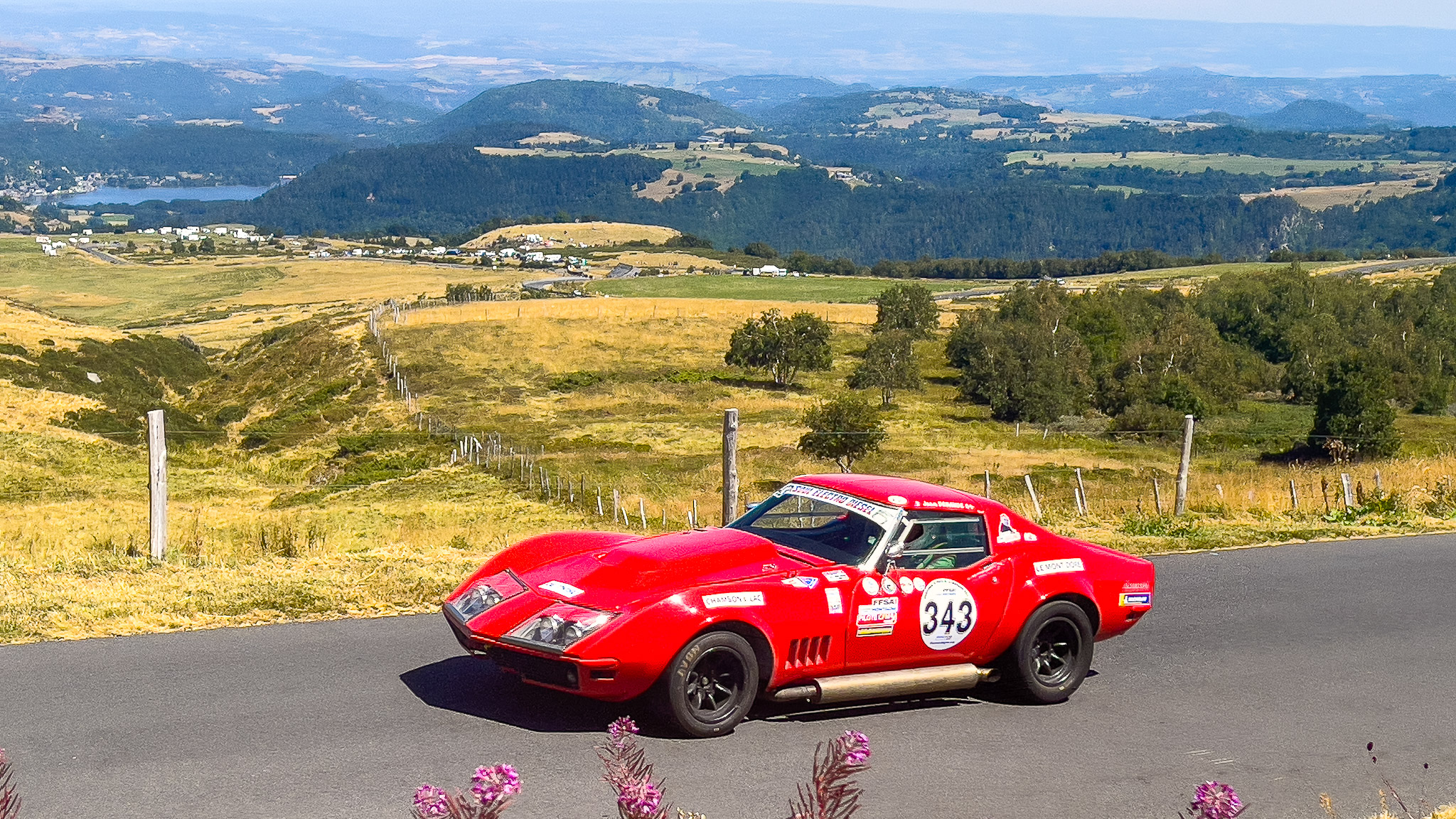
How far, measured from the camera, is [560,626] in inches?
330

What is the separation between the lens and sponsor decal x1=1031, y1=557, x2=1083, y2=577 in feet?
32.3

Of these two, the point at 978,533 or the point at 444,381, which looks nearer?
the point at 978,533

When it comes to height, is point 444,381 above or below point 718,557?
below

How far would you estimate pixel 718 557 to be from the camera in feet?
29.5

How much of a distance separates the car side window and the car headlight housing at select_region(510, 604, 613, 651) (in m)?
2.26

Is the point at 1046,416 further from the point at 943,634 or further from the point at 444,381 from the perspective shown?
the point at 943,634

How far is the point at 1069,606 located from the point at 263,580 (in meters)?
6.71

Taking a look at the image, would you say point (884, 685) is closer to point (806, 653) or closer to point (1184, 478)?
point (806, 653)

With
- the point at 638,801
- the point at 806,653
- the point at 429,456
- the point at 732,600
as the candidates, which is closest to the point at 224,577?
the point at 732,600

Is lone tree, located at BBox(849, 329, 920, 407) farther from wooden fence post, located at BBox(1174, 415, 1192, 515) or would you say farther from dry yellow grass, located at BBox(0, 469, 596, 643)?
dry yellow grass, located at BBox(0, 469, 596, 643)

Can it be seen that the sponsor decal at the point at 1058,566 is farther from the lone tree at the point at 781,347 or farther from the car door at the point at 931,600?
the lone tree at the point at 781,347

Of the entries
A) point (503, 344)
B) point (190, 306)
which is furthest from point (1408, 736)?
point (190, 306)

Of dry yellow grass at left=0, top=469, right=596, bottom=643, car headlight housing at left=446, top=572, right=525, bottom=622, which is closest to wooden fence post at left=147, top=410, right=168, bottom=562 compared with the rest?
dry yellow grass at left=0, top=469, right=596, bottom=643

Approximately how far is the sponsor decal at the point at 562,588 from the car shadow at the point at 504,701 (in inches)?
24.5
